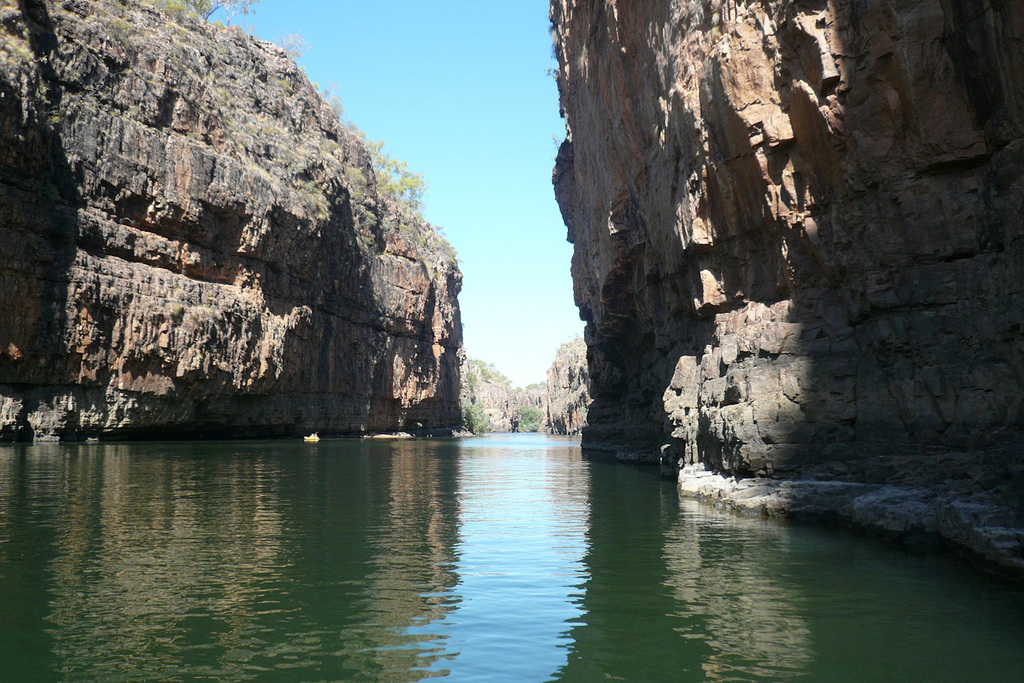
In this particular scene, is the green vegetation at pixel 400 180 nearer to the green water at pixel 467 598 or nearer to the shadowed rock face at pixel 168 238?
the shadowed rock face at pixel 168 238

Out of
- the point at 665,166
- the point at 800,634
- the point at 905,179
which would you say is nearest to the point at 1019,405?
the point at 905,179

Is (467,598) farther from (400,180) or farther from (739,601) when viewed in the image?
(400,180)

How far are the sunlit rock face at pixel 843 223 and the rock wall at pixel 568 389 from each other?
7909 centimetres

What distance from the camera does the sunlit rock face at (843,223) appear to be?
15.0 metres

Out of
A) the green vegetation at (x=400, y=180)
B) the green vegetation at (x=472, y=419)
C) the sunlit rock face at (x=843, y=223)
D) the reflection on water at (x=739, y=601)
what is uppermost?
the green vegetation at (x=400, y=180)

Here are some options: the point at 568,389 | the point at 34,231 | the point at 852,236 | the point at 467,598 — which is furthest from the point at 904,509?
the point at 568,389

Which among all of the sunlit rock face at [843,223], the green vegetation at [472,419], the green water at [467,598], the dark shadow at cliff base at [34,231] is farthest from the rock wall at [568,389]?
the green water at [467,598]

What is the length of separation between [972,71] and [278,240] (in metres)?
51.5

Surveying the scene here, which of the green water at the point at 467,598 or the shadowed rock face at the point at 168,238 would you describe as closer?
the green water at the point at 467,598

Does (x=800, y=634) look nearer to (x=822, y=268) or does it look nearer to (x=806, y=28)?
(x=822, y=268)

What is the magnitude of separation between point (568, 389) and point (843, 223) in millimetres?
120860

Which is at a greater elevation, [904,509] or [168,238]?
[168,238]

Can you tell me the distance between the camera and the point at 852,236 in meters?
18.1

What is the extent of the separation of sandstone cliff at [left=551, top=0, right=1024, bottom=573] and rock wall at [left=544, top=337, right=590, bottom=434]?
79488 millimetres
